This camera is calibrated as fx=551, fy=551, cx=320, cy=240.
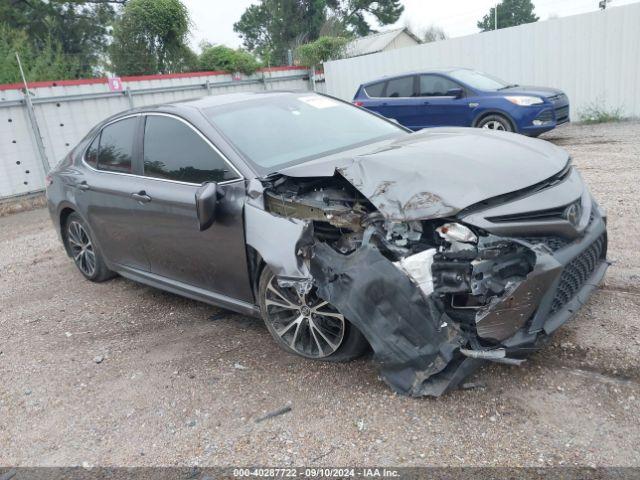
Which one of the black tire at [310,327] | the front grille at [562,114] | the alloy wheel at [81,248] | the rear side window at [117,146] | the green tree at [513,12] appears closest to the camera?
the black tire at [310,327]

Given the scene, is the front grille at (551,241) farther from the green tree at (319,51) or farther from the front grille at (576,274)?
the green tree at (319,51)

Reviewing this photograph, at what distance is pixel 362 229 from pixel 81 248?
367cm

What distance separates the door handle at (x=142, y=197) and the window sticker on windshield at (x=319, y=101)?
1510mm

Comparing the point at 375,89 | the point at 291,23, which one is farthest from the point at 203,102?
the point at 291,23

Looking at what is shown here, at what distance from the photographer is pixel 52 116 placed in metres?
10.7

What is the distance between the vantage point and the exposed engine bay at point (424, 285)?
9.00 ft

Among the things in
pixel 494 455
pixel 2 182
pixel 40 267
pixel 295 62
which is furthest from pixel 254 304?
pixel 295 62

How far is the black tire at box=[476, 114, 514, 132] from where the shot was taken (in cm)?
988

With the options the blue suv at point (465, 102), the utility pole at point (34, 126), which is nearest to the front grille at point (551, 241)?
the blue suv at point (465, 102)

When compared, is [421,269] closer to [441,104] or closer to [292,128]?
[292,128]

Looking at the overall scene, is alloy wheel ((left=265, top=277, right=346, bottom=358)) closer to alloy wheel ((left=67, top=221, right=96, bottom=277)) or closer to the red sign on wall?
alloy wheel ((left=67, top=221, right=96, bottom=277))

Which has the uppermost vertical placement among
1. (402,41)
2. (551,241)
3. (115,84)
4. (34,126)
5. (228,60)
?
(402,41)

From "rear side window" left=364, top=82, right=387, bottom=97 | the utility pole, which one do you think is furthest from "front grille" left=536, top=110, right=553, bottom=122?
the utility pole

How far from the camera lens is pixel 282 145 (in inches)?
156
